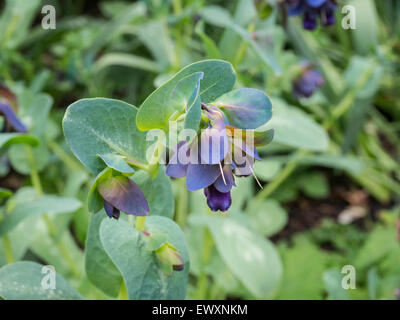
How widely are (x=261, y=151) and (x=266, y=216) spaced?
0.39 metres

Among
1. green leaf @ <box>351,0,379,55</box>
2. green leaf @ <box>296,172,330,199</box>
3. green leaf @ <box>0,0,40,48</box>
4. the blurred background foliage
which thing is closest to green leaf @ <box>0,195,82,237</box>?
the blurred background foliage

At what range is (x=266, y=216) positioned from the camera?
130cm

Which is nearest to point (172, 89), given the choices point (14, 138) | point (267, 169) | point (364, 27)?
point (14, 138)

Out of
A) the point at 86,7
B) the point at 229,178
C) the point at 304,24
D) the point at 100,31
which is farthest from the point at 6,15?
the point at 229,178

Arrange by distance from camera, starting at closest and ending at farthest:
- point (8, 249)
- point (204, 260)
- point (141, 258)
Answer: point (141, 258) < point (8, 249) < point (204, 260)

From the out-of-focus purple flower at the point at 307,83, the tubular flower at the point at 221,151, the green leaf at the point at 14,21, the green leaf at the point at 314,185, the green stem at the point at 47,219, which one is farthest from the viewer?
the green leaf at the point at 314,185

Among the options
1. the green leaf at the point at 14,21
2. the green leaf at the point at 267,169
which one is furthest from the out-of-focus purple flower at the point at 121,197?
the green leaf at the point at 14,21

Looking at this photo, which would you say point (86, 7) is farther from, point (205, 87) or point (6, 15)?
point (205, 87)

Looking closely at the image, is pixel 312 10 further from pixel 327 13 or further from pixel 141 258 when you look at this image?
pixel 141 258

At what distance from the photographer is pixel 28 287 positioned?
62cm

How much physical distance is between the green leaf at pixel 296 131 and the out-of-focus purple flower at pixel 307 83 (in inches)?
2.0

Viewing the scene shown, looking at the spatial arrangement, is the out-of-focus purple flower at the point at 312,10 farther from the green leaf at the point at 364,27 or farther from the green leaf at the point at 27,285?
the green leaf at the point at 364,27

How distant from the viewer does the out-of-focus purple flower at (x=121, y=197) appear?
0.52 m
